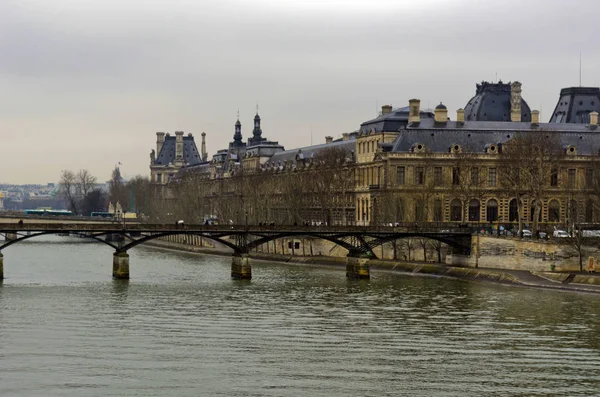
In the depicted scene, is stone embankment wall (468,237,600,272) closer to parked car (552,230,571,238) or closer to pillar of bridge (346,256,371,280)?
parked car (552,230,571,238)

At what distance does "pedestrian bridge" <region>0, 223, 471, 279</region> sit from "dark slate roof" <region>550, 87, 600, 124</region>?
37644 millimetres

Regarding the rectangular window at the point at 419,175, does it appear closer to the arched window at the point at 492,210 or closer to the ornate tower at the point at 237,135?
the arched window at the point at 492,210

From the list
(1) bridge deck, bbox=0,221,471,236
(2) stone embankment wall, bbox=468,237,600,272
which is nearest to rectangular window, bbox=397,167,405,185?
(1) bridge deck, bbox=0,221,471,236

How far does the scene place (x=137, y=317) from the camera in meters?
57.2

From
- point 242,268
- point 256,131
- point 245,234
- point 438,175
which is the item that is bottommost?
point 242,268

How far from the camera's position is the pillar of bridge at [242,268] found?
262ft

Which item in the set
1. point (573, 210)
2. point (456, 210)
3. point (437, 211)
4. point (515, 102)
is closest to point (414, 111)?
point (437, 211)

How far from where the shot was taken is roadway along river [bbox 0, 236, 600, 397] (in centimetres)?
4072

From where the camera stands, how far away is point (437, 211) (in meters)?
108

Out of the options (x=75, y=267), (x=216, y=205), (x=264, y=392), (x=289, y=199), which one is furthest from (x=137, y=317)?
(x=216, y=205)

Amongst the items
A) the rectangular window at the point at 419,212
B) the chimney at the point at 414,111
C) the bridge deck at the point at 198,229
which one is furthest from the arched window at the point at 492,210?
the bridge deck at the point at 198,229

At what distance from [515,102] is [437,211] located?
2090cm

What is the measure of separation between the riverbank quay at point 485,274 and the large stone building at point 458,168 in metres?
8.39

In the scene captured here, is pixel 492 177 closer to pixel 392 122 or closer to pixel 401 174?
pixel 401 174
